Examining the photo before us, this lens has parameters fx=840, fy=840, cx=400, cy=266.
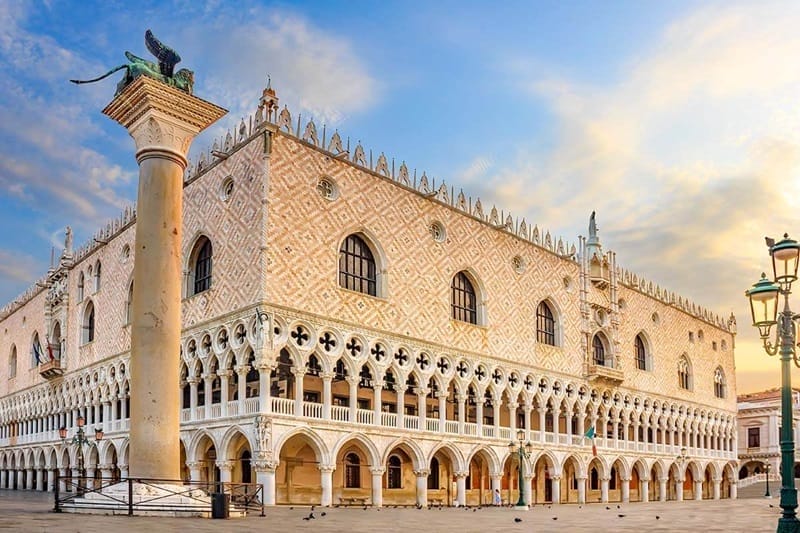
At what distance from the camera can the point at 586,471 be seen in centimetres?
3556

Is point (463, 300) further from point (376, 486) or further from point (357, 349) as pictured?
point (376, 486)

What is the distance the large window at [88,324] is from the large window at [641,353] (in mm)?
25403

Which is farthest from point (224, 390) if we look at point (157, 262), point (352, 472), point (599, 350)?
point (599, 350)

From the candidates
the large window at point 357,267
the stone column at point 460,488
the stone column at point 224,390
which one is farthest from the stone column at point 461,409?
the stone column at point 224,390

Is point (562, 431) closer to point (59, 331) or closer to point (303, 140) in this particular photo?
point (303, 140)

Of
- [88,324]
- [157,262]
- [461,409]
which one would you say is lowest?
[461,409]

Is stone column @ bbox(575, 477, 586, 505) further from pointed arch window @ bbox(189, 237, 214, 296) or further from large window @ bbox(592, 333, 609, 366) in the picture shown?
pointed arch window @ bbox(189, 237, 214, 296)

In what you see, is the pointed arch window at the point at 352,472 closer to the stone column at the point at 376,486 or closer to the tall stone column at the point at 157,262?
the stone column at the point at 376,486

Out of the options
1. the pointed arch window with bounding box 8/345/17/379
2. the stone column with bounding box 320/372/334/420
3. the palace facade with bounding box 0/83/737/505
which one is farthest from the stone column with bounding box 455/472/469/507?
the pointed arch window with bounding box 8/345/17/379

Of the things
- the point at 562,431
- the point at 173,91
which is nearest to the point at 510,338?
the point at 562,431

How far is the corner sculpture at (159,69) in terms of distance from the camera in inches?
606

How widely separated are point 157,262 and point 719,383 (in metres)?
42.1

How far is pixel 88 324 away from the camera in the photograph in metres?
34.7

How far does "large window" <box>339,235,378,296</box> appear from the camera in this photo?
86.3 feet
